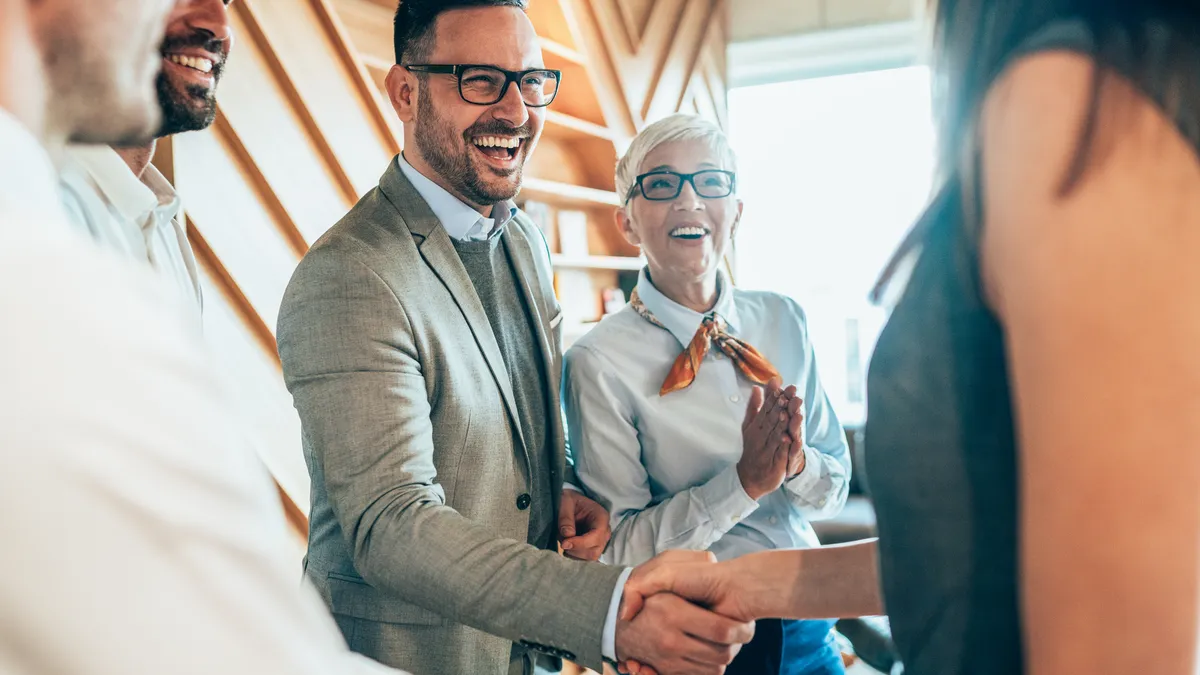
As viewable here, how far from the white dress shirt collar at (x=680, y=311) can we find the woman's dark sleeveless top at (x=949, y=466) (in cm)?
132

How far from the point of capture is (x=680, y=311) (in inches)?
83.5

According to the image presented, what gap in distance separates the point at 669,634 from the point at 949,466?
789 millimetres

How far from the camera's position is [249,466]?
44 cm

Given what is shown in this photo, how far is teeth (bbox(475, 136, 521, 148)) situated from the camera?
6.34 feet

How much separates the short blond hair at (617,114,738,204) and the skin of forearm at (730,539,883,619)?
3.66 feet

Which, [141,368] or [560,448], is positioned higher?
[141,368]

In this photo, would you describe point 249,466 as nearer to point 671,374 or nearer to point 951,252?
point 951,252

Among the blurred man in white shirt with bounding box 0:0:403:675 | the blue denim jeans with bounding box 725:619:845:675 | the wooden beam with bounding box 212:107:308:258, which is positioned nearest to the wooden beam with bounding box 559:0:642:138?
the wooden beam with bounding box 212:107:308:258

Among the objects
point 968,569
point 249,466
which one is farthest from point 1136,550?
point 249,466

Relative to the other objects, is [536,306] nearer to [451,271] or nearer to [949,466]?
[451,271]

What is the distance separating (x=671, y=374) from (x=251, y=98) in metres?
1.63

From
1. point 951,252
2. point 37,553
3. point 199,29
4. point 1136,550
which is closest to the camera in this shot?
point 37,553

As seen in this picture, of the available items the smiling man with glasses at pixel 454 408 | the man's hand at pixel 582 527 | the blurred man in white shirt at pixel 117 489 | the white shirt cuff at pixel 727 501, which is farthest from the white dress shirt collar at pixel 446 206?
the blurred man in white shirt at pixel 117 489

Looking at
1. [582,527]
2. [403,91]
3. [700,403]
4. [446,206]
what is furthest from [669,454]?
[403,91]
